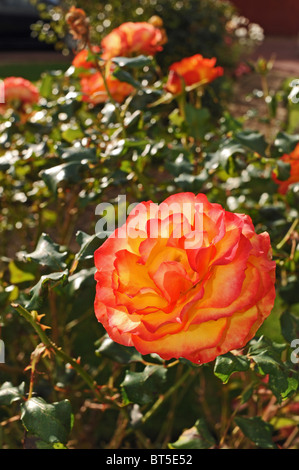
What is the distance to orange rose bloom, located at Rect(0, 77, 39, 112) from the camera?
1.45 m

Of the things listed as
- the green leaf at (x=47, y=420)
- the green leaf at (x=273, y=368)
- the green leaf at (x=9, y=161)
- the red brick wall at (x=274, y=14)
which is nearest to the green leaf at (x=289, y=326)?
the green leaf at (x=273, y=368)

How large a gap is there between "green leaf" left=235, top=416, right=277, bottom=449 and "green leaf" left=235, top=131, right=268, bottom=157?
17.7 inches

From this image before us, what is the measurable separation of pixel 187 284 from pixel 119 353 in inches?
13.0

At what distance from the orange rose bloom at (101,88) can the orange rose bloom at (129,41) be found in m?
0.06

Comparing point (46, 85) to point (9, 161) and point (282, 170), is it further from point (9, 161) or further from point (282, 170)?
point (282, 170)

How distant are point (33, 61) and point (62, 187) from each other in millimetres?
8161

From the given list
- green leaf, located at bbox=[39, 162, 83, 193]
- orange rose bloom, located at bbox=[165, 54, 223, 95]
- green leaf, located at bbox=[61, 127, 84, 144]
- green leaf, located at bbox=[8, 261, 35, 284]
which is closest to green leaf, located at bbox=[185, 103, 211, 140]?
orange rose bloom, located at bbox=[165, 54, 223, 95]

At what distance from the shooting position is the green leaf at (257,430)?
0.83 meters

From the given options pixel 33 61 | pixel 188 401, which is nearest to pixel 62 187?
pixel 188 401

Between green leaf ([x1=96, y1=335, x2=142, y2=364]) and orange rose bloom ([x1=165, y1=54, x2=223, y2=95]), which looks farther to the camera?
orange rose bloom ([x1=165, y1=54, x2=223, y2=95])

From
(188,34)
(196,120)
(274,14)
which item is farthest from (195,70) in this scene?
(274,14)

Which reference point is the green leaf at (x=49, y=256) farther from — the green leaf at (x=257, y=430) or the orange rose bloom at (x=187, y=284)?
the green leaf at (x=257, y=430)

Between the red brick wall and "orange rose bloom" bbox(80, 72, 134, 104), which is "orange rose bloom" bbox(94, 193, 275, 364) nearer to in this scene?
"orange rose bloom" bbox(80, 72, 134, 104)

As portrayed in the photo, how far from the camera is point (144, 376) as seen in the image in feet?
2.62
